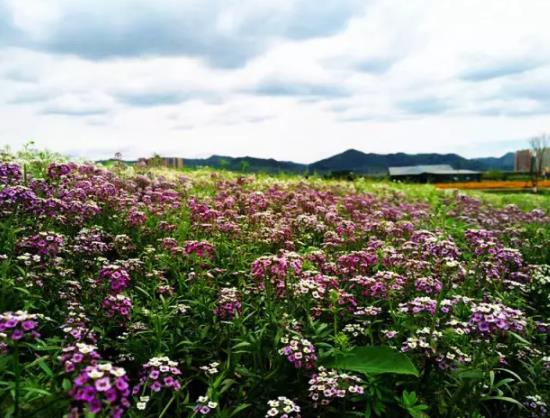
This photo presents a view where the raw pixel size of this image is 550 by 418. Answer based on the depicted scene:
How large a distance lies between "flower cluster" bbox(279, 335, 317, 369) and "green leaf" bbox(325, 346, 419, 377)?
31cm

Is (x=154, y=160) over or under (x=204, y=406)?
over

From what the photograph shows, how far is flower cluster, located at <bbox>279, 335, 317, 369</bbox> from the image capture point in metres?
4.27

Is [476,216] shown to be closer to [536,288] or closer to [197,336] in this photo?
[536,288]

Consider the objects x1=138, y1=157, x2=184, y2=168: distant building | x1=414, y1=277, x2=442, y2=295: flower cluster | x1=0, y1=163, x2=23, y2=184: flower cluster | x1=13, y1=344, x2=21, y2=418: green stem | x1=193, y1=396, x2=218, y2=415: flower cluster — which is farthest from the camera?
x1=138, y1=157, x2=184, y2=168: distant building

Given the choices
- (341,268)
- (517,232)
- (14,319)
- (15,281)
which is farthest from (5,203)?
(517,232)

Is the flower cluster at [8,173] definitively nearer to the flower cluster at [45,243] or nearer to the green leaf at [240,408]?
the flower cluster at [45,243]

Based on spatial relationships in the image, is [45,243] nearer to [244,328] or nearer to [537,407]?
[244,328]

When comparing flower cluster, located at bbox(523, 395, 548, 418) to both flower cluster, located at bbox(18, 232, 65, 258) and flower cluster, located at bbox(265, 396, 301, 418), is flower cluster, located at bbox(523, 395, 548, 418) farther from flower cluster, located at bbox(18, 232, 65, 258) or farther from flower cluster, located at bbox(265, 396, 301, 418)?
flower cluster, located at bbox(18, 232, 65, 258)

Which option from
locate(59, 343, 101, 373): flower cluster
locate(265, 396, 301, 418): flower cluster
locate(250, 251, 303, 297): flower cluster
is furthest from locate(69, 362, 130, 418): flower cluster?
locate(250, 251, 303, 297): flower cluster

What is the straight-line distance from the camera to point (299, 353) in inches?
169

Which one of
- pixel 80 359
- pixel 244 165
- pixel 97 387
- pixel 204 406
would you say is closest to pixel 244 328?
pixel 204 406

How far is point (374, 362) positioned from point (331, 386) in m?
0.60

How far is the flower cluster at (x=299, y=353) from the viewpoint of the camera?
427 centimetres

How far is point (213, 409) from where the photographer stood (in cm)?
434
